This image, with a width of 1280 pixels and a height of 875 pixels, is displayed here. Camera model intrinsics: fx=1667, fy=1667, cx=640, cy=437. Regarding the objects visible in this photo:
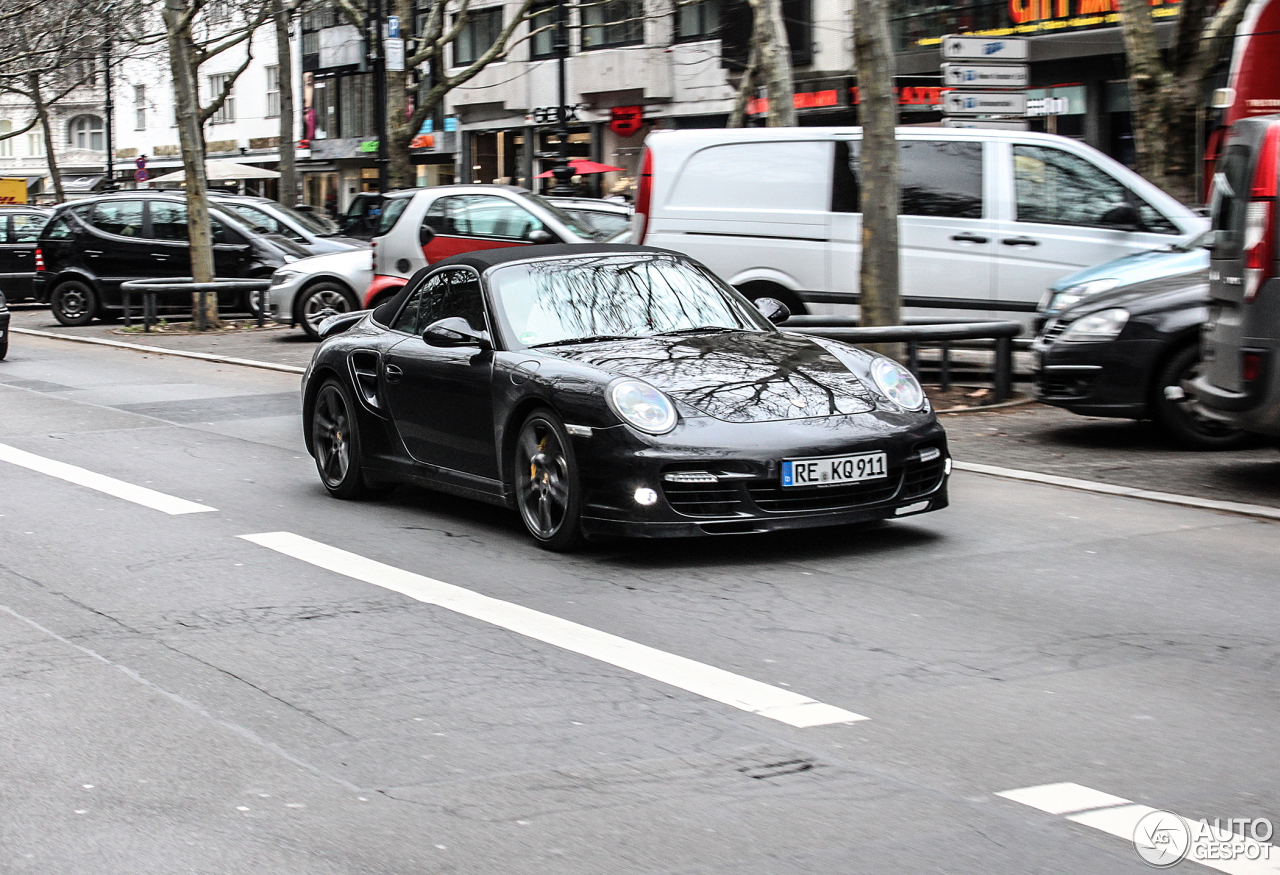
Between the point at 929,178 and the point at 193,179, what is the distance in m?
12.5

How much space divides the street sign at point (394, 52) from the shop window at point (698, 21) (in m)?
13.0

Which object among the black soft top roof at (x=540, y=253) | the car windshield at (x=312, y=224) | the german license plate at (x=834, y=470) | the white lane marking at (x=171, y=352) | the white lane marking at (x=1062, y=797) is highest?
the car windshield at (x=312, y=224)

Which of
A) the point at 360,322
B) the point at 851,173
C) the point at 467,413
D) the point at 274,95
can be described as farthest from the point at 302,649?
the point at 274,95

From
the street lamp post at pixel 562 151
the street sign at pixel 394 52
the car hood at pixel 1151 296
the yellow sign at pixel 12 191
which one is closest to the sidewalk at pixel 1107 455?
the car hood at pixel 1151 296

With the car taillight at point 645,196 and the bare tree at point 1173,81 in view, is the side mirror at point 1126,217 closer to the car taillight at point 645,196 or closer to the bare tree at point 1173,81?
the bare tree at point 1173,81

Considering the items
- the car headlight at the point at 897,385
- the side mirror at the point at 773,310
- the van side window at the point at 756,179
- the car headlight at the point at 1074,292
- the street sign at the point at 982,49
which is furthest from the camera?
the street sign at the point at 982,49

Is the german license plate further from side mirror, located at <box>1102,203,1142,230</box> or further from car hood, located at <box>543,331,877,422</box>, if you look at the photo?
side mirror, located at <box>1102,203,1142,230</box>

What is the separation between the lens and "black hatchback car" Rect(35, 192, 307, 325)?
2455 centimetres

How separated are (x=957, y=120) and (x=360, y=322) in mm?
9609

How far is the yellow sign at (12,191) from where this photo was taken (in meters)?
43.2

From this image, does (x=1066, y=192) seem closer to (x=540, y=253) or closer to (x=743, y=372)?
(x=540, y=253)

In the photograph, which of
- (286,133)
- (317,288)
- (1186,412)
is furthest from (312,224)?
(286,133)

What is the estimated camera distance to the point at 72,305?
24.7m

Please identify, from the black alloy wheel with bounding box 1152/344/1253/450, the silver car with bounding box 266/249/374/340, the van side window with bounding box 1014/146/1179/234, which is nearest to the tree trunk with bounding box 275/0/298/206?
the silver car with bounding box 266/249/374/340
